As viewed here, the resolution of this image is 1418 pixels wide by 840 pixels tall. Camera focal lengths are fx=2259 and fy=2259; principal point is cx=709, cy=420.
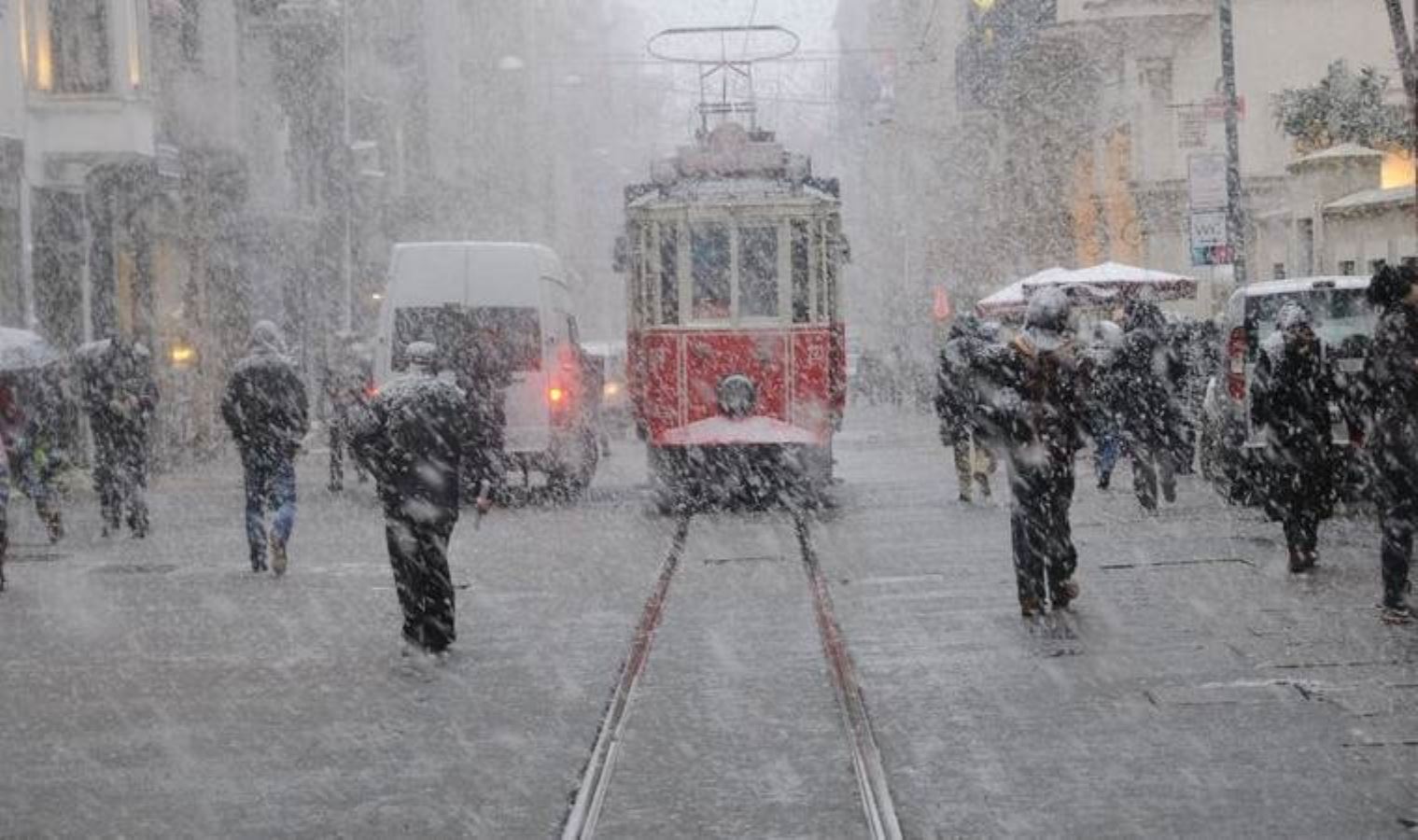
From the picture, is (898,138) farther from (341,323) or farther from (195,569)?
(195,569)

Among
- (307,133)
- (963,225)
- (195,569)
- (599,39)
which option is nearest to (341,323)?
(307,133)

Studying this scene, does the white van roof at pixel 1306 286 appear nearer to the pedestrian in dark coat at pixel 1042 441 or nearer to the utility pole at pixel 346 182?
the pedestrian in dark coat at pixel 1042 441

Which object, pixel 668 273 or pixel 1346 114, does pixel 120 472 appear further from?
pixel 1346 114

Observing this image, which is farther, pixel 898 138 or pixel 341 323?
pixel 898 138

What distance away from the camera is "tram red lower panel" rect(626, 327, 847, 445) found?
2116 centimetres

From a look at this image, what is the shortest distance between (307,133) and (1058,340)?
109 ft

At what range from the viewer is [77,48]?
28516mm

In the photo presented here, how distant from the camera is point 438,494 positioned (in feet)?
37.2

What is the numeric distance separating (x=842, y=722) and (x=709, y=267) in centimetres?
1290

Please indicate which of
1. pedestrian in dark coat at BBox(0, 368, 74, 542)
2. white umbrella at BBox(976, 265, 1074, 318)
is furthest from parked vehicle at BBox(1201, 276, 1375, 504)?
white umbrella at BBox(976, 265, 1074, 318)

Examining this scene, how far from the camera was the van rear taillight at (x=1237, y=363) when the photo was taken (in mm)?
19031

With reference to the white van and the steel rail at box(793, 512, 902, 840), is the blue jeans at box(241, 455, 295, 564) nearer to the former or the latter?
the steel rail at box(793, 512, 902, 840)

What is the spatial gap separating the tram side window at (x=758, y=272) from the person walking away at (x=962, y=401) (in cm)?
172

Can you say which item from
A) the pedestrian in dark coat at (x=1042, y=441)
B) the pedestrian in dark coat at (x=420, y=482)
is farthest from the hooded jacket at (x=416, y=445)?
the pedestrian in dark coat at (x=1042, y=441)
